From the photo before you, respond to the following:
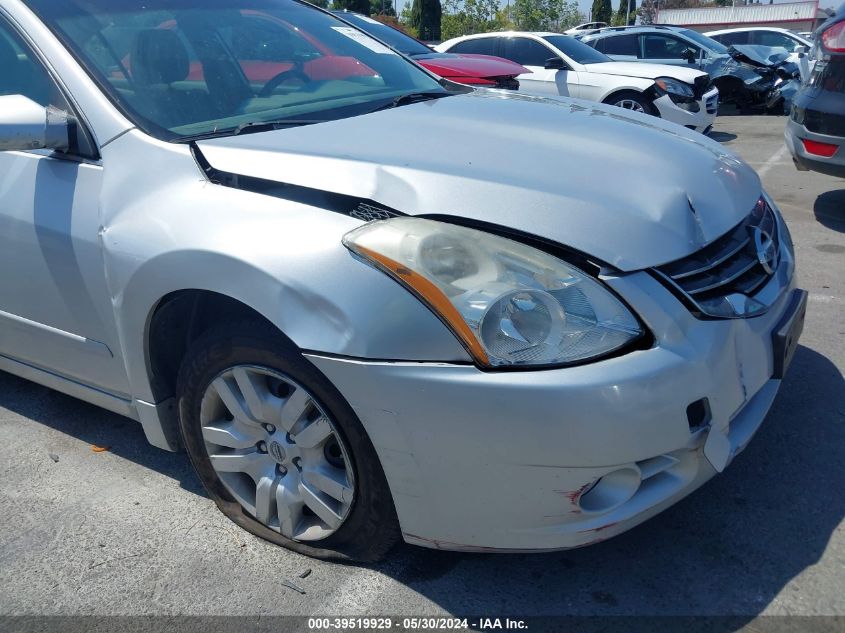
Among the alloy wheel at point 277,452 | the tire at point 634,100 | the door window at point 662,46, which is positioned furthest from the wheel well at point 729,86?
the alloy wheel at point 277,452

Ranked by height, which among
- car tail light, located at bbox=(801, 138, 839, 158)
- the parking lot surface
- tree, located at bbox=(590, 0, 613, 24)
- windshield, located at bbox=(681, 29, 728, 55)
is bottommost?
tree, located at bbox=(590, 0, 613, 24)

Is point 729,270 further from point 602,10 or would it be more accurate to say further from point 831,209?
point 602,10

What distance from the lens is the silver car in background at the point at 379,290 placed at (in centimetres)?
186

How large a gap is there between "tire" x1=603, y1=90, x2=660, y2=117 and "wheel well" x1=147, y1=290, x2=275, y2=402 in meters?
8.08

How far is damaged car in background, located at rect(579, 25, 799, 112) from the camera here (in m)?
12.5

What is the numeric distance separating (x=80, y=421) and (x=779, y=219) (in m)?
2.87

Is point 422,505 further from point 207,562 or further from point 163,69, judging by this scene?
point 163,69

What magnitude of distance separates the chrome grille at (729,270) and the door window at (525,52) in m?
8.49

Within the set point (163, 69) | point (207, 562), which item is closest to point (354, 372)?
point (207, 562)

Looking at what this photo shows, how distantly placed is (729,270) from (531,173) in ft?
2.04

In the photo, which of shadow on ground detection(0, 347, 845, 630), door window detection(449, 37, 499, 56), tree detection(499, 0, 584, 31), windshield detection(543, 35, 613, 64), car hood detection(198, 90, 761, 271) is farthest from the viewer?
tree detection(499, 0, 584, 31)

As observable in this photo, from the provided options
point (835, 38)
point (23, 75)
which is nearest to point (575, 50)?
point (835, 38)

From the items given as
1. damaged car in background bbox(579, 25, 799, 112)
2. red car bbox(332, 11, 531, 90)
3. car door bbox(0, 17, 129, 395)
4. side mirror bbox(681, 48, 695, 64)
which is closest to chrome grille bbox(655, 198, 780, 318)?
car door bbox(0, 17, 129, 395)

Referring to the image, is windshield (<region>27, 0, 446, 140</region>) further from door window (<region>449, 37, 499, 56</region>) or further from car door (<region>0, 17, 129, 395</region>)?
door window (<region>449, 37, 499, 56</region>)
